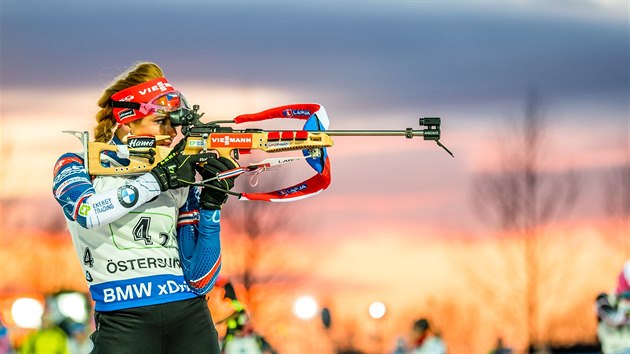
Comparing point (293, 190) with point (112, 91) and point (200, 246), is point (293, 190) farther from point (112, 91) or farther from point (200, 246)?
point (112, 91)

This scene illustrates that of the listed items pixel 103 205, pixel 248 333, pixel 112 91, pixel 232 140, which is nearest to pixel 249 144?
pixel 232 140

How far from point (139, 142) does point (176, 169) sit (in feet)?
0.89

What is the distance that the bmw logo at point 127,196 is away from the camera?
4805mm

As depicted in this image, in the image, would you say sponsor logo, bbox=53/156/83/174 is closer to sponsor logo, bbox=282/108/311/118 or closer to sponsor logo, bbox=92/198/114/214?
sponsor logo, bbox=92/198/114/214

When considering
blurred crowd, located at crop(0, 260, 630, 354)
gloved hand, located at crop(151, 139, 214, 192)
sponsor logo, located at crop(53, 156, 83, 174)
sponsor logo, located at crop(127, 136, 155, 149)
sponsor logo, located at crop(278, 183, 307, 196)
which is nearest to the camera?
gloved hand, located at crop(151, 139, 214, 192)

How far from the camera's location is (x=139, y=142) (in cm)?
513

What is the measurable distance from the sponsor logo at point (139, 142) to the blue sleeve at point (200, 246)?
32 cm

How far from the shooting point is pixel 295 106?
562 cm

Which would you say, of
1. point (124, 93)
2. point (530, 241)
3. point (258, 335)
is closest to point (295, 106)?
point (124, 93)

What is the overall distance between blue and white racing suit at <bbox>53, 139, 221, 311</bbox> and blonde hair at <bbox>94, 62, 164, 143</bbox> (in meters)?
0.28

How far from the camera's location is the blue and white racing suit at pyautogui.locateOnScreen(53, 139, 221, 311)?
493 cm

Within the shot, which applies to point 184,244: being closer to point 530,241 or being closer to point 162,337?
point 162,337

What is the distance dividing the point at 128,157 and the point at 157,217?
0.31 metres

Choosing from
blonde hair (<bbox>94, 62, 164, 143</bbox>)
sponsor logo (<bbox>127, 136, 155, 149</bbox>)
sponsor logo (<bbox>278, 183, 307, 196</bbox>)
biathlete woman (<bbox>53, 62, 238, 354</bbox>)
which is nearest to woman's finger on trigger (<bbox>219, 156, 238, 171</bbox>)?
biathlete woman (<bbox>53, 62, 238, 354</bbox>)
